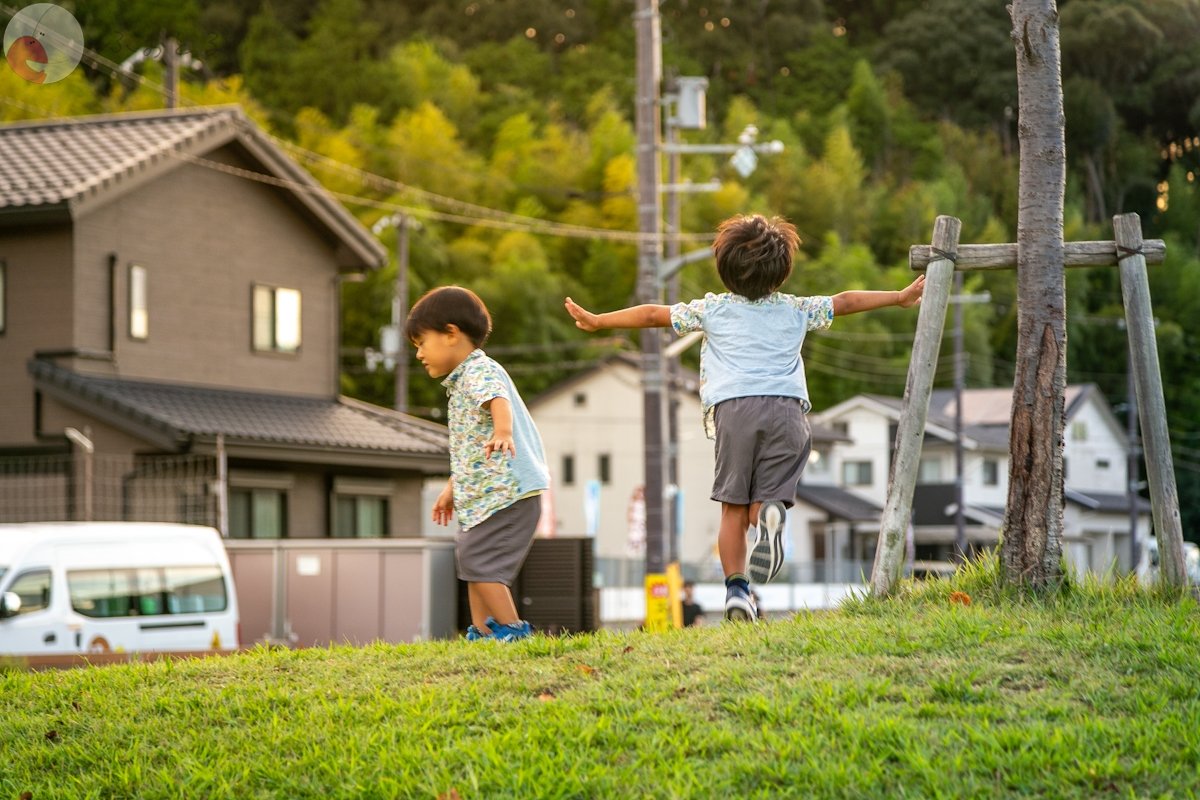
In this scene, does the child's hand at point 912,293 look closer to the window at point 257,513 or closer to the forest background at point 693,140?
the window at point 257,513

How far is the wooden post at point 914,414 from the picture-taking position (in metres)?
7.08

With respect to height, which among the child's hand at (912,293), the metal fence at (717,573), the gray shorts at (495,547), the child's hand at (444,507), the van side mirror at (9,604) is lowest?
the metal fence at (717,573)

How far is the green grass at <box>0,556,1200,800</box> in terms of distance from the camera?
471 centimetres

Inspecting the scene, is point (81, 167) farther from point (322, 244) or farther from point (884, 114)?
point (884, 114)

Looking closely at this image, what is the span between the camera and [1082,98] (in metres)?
49.1

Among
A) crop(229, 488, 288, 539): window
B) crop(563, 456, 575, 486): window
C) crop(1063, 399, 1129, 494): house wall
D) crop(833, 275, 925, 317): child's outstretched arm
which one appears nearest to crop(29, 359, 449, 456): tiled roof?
crop(229, 488, 288, 539): window

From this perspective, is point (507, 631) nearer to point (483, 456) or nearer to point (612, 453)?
point (483, 456)

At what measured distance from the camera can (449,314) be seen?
6.96m

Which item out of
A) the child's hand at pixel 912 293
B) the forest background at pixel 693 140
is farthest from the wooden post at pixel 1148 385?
the forest background at pixel 693 140

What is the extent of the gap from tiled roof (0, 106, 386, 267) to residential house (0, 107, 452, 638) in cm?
4

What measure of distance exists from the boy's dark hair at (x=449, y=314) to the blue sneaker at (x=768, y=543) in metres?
1.41

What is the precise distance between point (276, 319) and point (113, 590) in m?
10.7

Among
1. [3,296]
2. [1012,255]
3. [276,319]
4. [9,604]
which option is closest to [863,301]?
[1012,255]

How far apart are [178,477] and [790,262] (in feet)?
54.2
